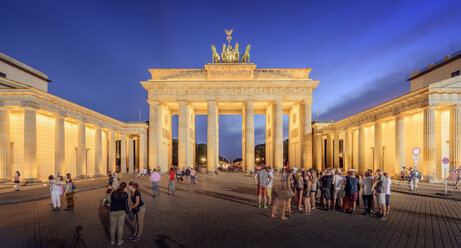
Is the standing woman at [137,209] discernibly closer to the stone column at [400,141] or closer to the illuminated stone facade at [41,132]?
the illuminated stone facade at [41,132]

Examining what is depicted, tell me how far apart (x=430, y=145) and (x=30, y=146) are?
34.0m

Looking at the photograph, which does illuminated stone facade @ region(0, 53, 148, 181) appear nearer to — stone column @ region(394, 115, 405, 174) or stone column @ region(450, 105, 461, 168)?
stone column @ region(394, 115, 405, 174)

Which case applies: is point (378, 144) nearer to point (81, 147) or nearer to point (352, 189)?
point (352, 189)

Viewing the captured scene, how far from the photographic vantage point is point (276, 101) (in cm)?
3747

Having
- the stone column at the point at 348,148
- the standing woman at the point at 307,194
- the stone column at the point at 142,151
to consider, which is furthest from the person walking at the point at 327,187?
the stone column at the point at 142,151

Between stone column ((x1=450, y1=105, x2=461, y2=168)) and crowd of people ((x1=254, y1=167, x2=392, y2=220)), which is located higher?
stone column ((x1=450, y1=105, x2=461, y2=168))

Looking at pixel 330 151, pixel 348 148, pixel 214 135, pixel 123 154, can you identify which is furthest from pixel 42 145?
pixel 330 151

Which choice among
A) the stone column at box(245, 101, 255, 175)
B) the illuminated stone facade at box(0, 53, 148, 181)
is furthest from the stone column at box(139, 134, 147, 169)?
the stone column at box(245, 101, 255, 175)

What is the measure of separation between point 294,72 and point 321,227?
34.5 meters

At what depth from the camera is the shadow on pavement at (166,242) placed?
6243 mm

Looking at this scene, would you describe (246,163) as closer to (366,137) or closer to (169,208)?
(366,137)

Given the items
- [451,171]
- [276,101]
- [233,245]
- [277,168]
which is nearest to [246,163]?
[277,168]

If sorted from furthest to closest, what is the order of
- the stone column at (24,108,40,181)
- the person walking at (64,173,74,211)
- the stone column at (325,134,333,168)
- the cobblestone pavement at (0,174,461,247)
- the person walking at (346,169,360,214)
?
the stone column at (325,134,333,168)
the stone column at (24,108,40,181)
the person walking at (64,173,74,211)
the person walking at (346,169,360,214)
the cobblestone pavement at (0,174,461,247)

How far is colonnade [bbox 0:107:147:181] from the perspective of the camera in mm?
19516
